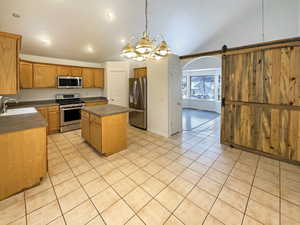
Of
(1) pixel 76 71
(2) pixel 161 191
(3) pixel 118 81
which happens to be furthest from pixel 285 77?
(1) pixel 76 71

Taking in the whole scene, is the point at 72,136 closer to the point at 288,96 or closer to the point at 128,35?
the point at 128,35

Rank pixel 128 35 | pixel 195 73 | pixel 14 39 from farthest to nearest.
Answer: pixel 195 73 < pixel 128 35 < pixel 14 39

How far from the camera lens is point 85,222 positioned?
1494 mm

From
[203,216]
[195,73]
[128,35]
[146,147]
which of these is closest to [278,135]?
[203,216]

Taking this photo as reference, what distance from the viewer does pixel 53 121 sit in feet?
13.8

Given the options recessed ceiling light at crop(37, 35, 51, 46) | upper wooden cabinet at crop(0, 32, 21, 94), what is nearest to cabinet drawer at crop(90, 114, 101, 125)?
upper wooden cabinet at crop(0, 32, 21, 94)

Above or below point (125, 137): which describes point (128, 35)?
above

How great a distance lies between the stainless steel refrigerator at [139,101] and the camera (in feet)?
14.9

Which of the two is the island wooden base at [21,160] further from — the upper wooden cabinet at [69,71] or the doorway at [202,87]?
the doorway at [202,87]

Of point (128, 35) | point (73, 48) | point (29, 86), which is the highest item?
point (128, 35)

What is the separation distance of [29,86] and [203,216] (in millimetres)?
5180

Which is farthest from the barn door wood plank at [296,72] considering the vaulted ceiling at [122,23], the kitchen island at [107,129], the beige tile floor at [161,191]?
the kitchen island at [107,129]

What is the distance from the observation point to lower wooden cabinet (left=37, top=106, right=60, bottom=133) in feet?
13.3

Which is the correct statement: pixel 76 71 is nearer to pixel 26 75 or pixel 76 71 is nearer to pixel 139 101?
pixel 26 75
